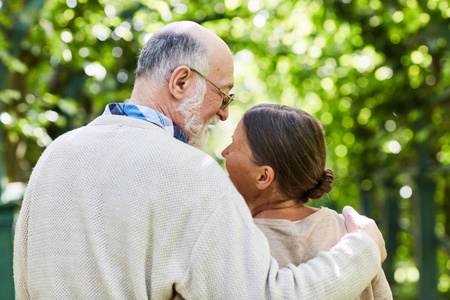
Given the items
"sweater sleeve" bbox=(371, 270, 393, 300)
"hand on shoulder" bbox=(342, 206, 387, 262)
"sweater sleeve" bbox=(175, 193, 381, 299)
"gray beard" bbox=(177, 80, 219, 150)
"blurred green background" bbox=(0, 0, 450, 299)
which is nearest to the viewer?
"sweater sleeve" bbox=(175, 193, 381, 299)

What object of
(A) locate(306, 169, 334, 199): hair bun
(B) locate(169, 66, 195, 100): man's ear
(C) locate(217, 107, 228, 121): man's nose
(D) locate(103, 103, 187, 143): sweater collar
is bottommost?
(A) locate(306, 169, 334, 199): hair bun

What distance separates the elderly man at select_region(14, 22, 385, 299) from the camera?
1631 mm

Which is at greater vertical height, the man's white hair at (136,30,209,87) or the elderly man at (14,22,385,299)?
the man's white hair at (136,30,209,87)

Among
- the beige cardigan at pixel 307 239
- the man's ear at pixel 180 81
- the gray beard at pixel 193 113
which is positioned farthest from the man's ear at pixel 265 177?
the man's ear at pixel 180 81

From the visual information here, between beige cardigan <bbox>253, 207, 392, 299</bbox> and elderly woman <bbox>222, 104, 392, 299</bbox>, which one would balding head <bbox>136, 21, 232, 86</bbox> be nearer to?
elderly woman <bbox>222, 104, 392, 299</bbox>

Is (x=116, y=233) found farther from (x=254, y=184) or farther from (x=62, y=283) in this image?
(x=254, y=184)

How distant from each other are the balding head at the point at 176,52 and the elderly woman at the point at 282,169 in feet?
A: 0.84

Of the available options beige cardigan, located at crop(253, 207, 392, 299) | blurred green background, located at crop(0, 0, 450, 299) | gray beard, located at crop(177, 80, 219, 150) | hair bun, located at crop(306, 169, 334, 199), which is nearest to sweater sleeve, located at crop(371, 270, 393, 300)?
beige cardigan, located at crop(253, 207, 392, 299)

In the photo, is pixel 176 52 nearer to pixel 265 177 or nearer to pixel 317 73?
pixel 265 177

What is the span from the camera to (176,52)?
209 centimetres

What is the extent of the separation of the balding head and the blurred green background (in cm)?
251

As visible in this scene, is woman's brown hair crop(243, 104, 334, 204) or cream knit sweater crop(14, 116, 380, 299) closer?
cream knit sweater crop(14, 116, 380, 299)

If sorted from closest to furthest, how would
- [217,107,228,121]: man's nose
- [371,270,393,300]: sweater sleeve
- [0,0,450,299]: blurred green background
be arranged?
[371,270,393,300]: sweater sleeve
[217,107,228,121]: man's nose
[0,0,450,299]: blurred green background

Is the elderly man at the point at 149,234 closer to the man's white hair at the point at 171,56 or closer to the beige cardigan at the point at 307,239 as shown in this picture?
the beige cardigan at the point at 307,239
